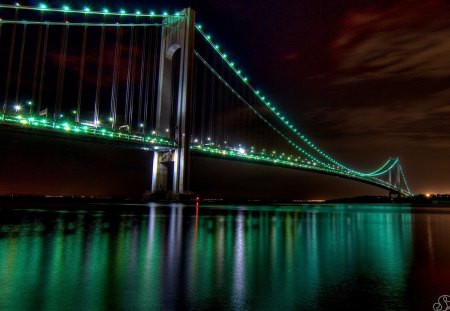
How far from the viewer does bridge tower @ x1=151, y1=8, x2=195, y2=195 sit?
39.2 metres

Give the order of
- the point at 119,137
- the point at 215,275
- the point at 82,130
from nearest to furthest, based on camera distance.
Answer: the point at 215,275
the point at 82,130
the point at 119,137

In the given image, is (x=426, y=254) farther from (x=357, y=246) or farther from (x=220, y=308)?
(x=220, y=308)

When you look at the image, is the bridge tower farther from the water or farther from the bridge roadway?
the water

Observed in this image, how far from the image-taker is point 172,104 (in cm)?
4250

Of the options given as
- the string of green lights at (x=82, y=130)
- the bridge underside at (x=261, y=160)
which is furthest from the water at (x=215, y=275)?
the bridge underside at (x=261, y=160)

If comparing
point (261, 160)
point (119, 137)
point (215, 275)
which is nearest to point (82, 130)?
point (119, 137)

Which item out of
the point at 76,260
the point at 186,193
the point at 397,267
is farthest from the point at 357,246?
the point at 186,193

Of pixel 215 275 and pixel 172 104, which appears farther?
pixel 172 104

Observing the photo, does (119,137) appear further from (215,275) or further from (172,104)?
(215,275)

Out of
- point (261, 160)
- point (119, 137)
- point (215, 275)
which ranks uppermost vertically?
point (119, 137)

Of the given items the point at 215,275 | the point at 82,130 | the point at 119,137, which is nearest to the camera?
the point at 215,275

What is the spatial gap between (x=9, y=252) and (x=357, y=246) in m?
6.64

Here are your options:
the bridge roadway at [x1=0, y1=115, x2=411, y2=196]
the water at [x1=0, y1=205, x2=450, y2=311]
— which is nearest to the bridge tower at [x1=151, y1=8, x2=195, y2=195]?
the bridge roadway at [x1=0, y1=115, x2=411, y2=196]

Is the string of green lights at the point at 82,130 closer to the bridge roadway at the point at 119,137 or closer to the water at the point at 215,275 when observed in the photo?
the bridge roadway at the point at 119,137
